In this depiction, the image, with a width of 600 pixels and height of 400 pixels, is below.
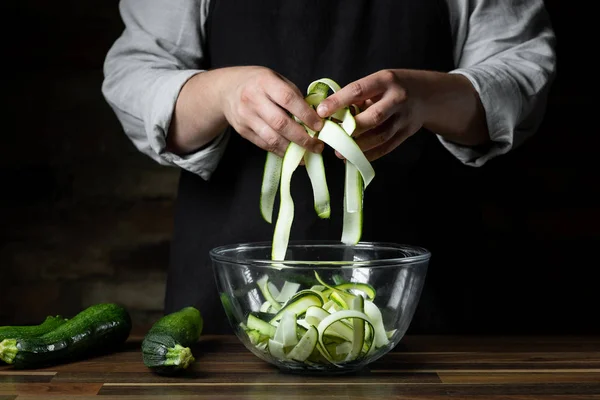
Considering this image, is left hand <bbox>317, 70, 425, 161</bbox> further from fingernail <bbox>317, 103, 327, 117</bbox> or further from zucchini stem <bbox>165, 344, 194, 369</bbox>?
zucchini stem <bbox>165, 344, 194, 369</bbox>

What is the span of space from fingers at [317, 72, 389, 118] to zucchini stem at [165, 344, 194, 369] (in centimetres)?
35

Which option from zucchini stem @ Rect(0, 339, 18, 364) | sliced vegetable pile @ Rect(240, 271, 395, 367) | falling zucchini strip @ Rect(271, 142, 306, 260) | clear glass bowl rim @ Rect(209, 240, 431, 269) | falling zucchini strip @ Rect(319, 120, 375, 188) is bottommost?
zucchini stem @ Rect(0, 339, 18, 364)

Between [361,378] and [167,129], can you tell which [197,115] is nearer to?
[167,129]

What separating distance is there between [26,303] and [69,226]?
243 millimetres

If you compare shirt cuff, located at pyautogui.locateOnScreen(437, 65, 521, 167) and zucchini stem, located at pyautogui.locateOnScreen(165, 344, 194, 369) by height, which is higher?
shirt cuff, located at pyautogui.locateOnScreen(437, 65, 521, 167)

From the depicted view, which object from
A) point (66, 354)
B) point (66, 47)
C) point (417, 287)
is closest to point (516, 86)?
point (417, 287)

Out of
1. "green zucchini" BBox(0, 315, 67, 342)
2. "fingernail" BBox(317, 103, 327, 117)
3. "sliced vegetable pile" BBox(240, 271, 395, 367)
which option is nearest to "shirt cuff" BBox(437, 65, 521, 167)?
"fingernail" BBox(317, 103, 327, 117)

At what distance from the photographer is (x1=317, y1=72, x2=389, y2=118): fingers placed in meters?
1.07

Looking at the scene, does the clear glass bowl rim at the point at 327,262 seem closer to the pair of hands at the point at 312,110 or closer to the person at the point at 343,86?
the pair of hands at the point at 312,110

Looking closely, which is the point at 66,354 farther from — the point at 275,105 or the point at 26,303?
the point at 26,303

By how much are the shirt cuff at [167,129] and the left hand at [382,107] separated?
1.12ft

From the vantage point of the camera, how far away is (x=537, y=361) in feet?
3.67

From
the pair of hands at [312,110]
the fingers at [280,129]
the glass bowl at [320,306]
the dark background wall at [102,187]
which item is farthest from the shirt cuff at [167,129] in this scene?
the dark background wall at [102,187]

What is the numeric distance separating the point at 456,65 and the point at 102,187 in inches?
41.2
